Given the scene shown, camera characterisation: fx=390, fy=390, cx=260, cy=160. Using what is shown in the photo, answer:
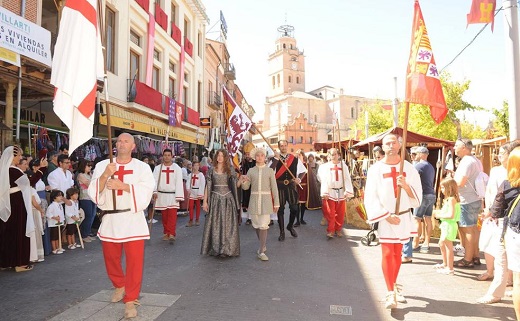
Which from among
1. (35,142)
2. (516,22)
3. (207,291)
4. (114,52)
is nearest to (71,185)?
(35,142)

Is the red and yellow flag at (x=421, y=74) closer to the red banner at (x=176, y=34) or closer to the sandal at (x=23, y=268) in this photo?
the sandal at (x=23, y=268)

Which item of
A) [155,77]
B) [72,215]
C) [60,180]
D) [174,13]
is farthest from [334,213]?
[174,13]

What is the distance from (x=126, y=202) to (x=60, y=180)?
13.9ft

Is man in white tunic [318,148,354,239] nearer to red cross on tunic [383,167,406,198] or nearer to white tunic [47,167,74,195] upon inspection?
red cross on tunic [383,167,406,198]

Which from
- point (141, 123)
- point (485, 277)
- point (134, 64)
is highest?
point (134, 64)

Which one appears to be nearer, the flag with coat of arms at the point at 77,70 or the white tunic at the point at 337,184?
the flag with coat of arms at the point at 77,70

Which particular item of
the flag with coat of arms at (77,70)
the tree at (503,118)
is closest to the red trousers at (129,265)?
the flag with coat of arms at (77,70)

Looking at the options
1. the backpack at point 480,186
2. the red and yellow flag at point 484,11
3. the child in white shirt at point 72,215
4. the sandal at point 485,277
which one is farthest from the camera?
the child in white shirt at point 72,215

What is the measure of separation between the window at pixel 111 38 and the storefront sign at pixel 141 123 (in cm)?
199

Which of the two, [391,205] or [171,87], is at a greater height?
[171,87]

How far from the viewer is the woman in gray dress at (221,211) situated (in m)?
6.73

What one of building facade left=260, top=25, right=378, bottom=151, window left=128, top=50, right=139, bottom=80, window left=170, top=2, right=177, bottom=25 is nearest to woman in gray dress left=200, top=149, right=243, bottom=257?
window left=128, top=50, right=139, bottom=80

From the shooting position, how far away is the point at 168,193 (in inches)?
329

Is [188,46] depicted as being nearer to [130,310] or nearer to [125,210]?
[125,210]
